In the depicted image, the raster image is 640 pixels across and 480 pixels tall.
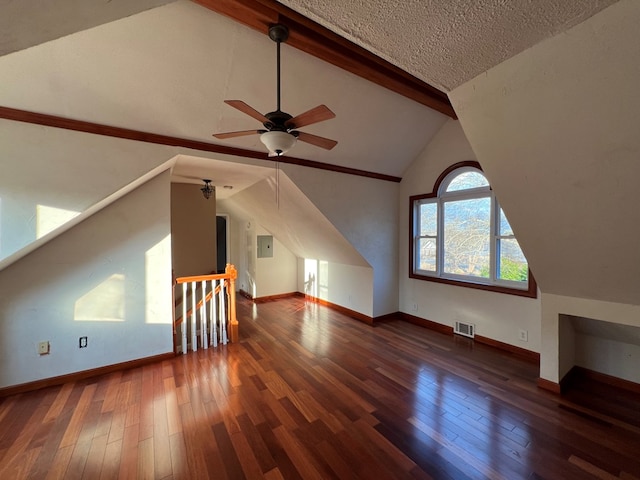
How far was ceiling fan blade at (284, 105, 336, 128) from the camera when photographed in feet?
5.32

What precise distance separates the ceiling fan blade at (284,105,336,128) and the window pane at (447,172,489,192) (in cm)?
292

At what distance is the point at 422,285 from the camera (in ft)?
14.5

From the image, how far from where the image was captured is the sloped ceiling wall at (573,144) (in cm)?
120

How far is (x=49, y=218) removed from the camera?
7.25 ft

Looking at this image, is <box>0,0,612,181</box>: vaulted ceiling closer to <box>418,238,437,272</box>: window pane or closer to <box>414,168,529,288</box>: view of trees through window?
<box>414,168,529,288</box>: view of trees through window

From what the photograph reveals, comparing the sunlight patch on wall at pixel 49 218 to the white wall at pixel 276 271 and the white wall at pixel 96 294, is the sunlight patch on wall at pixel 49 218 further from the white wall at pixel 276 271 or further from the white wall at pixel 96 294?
the white wall at pixel 276 271

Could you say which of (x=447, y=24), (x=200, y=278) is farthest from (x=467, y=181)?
(x=200, y=278)

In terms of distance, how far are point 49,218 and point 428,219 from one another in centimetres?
465

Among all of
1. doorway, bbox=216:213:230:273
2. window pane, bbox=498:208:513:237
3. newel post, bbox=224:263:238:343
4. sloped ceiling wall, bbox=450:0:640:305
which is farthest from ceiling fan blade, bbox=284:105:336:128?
doorway, bbox=216:213:230:273

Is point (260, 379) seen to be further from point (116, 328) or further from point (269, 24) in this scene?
point (269, 24)

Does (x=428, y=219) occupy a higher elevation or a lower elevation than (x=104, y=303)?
higher

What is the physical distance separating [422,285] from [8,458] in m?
4.76

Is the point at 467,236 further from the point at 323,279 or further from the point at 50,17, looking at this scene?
the point at 50,17

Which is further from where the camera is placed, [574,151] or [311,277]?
[311,277]
